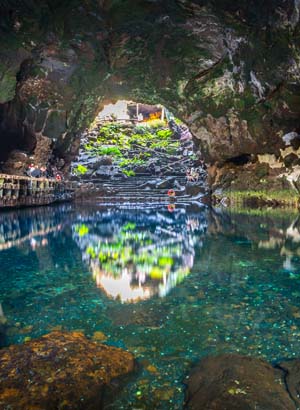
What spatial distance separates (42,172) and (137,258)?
17.5 meters

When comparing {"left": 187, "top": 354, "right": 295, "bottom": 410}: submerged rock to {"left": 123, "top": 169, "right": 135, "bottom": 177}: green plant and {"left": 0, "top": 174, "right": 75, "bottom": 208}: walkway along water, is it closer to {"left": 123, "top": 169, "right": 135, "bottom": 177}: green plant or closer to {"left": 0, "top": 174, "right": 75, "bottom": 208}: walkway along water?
{"left": 0, "top": 174, "right": 75, "bottom": 208}: walkway along water

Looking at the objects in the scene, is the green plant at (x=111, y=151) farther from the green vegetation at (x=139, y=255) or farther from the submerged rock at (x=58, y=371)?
the submerged rock at (x=58, y=371)

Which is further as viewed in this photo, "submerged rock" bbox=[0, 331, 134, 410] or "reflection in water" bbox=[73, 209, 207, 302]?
"reflection in water" bbox=[73, 209, 207, 302]

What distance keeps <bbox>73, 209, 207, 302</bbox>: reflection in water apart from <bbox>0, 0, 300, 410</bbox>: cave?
0.11ft

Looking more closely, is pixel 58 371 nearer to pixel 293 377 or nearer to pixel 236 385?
pixel 236 385

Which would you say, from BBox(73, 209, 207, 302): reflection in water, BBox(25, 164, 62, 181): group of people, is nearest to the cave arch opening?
BBox(25, 164, 62, 181): group of people

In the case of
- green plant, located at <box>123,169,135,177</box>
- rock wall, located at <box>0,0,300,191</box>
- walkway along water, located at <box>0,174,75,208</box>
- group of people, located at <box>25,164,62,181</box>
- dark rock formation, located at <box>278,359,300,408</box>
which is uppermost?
rock wall, located at <box>0,0,300,191</box>

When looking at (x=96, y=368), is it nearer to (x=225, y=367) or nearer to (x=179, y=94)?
(x=225, y=367)

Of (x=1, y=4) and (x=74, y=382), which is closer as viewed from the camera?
(x=74, y=382)

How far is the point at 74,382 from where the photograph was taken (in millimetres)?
1657

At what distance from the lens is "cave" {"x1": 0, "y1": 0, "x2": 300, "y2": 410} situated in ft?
5.93

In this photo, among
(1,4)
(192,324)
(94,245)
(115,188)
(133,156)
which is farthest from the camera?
(133,156)

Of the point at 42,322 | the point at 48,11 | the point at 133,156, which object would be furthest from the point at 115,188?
the point at 42,322

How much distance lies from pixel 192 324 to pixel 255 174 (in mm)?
17110
